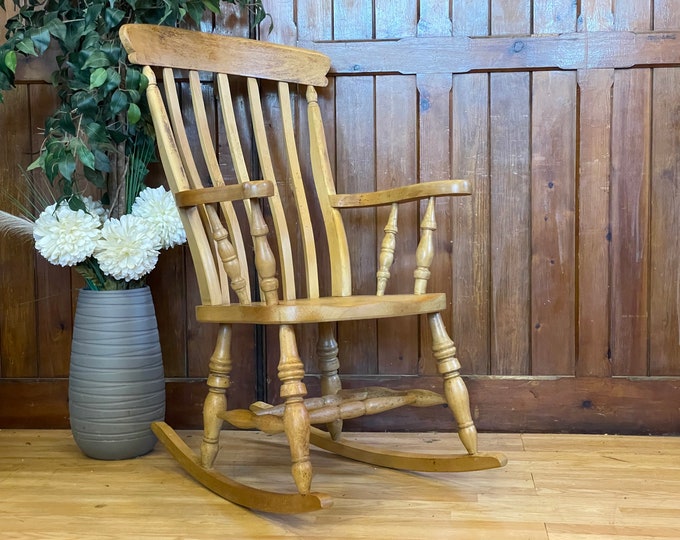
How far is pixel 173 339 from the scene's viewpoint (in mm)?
1898

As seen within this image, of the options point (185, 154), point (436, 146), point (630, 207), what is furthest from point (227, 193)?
point (630, 207)

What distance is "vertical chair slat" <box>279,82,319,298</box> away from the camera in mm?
1669

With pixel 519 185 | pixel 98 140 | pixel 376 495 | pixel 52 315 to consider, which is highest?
pixel 98 140

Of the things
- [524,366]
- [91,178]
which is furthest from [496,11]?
[91,178]

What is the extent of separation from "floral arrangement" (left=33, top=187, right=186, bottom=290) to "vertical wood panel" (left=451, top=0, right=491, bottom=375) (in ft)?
2.47

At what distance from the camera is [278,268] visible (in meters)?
1.90

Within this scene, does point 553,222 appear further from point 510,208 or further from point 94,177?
point 94,177

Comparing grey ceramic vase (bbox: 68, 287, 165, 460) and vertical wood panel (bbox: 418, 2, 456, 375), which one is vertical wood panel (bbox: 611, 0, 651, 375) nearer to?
vertical wood panel (bbox: 418, 2, 456, 375)

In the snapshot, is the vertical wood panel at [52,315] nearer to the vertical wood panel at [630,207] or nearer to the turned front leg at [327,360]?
the turned front leg at [327,360]

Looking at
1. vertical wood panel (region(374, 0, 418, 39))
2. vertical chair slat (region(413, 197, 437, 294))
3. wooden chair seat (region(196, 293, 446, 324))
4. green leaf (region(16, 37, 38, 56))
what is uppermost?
vertical wood panel (region(374, 0, 418, 39))

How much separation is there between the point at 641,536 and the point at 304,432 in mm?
620

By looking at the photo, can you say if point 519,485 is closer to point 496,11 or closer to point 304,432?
point 304,432

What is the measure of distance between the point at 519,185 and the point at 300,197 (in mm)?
603

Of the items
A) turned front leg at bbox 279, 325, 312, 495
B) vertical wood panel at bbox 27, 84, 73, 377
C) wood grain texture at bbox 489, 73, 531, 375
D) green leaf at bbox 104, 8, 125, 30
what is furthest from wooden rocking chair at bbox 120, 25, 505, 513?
vertical wood panel at bbox 27, 84, 73, 377
